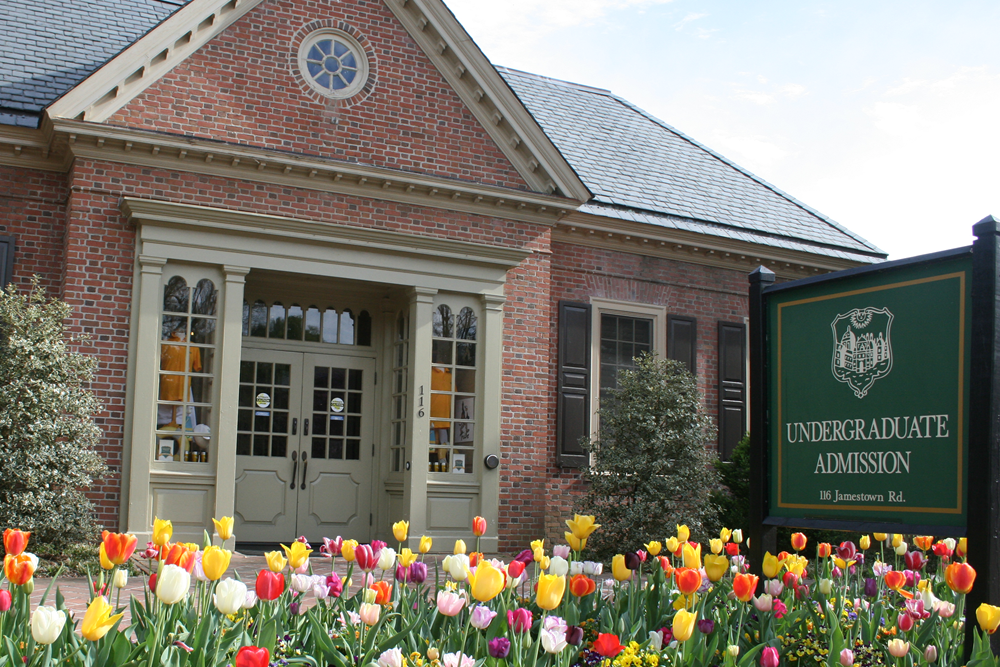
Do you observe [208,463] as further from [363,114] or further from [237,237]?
[363,114]

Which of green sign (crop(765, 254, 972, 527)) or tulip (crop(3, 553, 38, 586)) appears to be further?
green sign (crop(765, 254, 972, 527))

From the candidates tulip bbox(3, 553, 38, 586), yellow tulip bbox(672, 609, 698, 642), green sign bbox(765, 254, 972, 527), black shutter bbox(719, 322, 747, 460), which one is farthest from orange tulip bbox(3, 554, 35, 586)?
black shutter bbox(719, 322, 747, 460)

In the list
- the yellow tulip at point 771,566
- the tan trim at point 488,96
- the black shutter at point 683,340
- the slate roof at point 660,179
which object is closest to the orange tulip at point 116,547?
the yellow tulip at point 771,566

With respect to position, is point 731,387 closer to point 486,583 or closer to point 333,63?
point 333,63

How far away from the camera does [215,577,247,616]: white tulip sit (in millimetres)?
2831

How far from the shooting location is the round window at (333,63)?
11.4m

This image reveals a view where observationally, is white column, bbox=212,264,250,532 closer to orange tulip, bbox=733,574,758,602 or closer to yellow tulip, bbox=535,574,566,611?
orange tulip, bbox=733,574,758,602

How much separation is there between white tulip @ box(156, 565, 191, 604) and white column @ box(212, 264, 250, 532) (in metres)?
7.80

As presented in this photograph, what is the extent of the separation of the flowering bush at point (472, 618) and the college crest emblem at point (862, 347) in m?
0.88

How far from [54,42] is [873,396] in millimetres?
11568

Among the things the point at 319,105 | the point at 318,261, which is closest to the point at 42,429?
the point at 318,261

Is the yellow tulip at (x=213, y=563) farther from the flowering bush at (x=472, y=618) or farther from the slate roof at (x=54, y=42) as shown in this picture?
the slate roof at (x=54, y=42)

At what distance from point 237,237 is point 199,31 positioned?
8.07ft

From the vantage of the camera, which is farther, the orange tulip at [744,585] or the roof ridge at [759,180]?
the roof ridge at [759,180]
